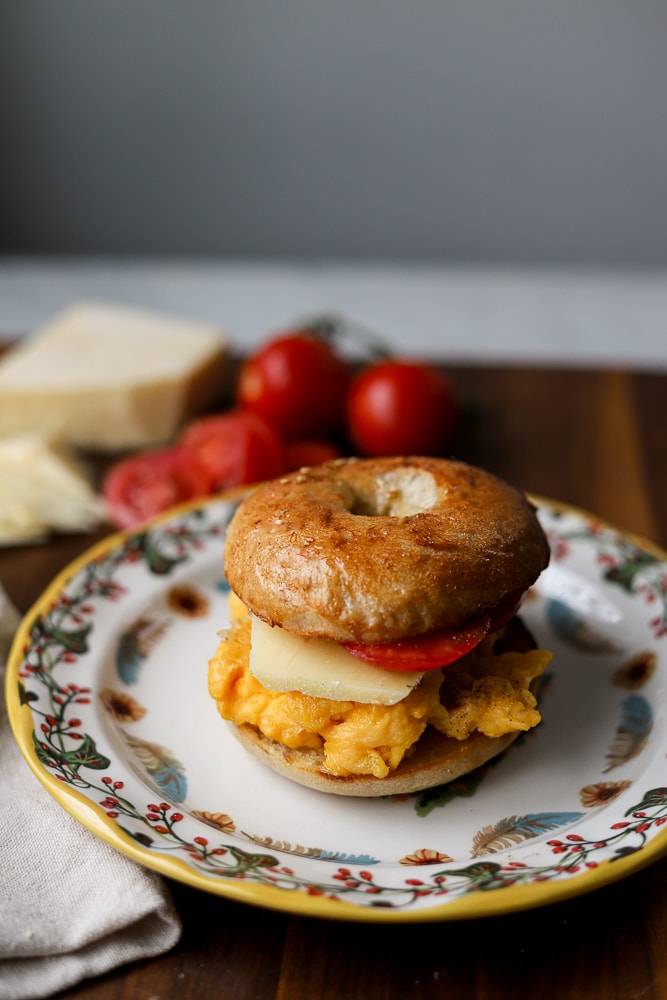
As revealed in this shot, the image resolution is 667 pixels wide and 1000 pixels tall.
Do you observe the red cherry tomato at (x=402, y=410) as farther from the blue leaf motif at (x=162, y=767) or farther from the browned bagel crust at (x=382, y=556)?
the blue leaf motif at (x=162, y=767)

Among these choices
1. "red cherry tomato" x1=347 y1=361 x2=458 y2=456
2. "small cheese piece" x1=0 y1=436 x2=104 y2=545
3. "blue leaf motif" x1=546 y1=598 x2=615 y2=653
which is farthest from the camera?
"red cherry tomato" x1=347 y1=361 x2=458 y2=456

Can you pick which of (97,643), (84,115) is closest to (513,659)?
(97,643)

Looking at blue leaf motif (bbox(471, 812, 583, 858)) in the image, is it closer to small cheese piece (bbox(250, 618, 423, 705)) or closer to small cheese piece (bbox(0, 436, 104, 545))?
small cheese piece (bbox(250, 618, 423, 705))

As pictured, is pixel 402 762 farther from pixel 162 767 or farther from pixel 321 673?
pixel 162 767

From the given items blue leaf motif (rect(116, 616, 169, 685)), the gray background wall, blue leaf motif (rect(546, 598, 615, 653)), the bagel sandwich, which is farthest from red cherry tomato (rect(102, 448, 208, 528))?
the gray background wall

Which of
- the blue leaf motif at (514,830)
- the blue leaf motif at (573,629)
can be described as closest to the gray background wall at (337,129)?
the blue leaf motif at (573,629)

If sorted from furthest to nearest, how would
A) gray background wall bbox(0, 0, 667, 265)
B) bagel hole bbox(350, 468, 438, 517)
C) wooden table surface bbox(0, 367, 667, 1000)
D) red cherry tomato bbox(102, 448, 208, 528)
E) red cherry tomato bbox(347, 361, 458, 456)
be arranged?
gray background wall bbox(0, 0, 667, 265), red cherry tomato bbox(347, 361, 458, 456), red cherry tomato bbox(102, 448, 208, 528), bagel hole bbox(350, 468, 438, 517), wooden table surface bbox(0, 367, 667, 1000)

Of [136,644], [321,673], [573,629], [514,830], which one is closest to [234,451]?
[136,644]

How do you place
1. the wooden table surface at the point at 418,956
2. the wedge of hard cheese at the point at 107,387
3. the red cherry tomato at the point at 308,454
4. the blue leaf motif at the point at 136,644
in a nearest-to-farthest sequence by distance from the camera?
the wooden table surface at the point at 418,956 < the blue leaf motif at the point at 136,644 < the red cherry tomato at the point at 308,454 < the wedge of hard cheese at the point at 107,387
